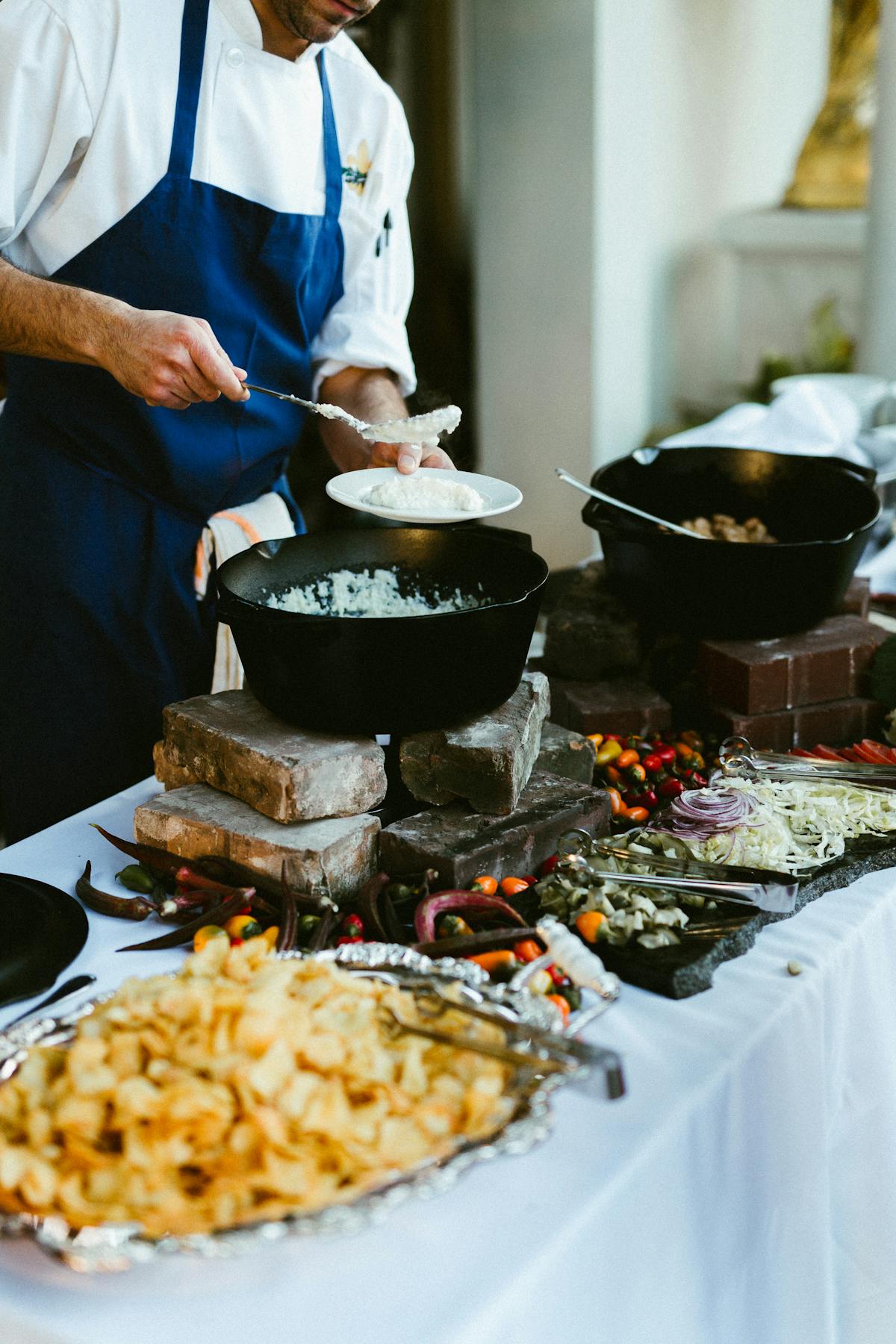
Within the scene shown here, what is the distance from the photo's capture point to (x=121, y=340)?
1.60 metres

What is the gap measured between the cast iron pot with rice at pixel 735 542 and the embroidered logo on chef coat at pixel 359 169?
2.25 ft

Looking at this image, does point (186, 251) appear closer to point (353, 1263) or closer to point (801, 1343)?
point (353, 1263)

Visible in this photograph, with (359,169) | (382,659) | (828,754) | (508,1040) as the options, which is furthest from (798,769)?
(359,169)

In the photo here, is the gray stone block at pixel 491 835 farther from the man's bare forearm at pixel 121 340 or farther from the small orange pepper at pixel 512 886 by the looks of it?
the man's bare forearm at pixel 121 340

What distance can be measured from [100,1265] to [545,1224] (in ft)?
1.03

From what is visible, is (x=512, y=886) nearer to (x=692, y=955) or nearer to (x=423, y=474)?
(x=692, y=955)

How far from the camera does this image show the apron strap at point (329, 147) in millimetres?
2096

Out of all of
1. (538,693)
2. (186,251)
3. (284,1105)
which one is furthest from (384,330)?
(284,1105)

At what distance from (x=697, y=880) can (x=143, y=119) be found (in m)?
1.42

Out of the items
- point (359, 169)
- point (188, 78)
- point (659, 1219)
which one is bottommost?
point (659, 1219)

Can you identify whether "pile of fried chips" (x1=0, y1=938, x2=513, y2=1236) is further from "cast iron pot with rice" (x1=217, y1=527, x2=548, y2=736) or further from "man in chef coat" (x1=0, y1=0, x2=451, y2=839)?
"man in chef coat" (x1=0, y1=0, x2=451, y2=839)

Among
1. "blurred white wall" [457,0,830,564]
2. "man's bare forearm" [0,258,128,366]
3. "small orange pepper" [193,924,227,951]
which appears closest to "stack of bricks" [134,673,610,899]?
"small orange pepper" [193,924,227,951]

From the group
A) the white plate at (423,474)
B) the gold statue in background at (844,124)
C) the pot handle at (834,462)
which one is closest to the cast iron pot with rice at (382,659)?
the white plate at (423,474)

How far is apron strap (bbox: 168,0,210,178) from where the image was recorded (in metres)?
1.87
